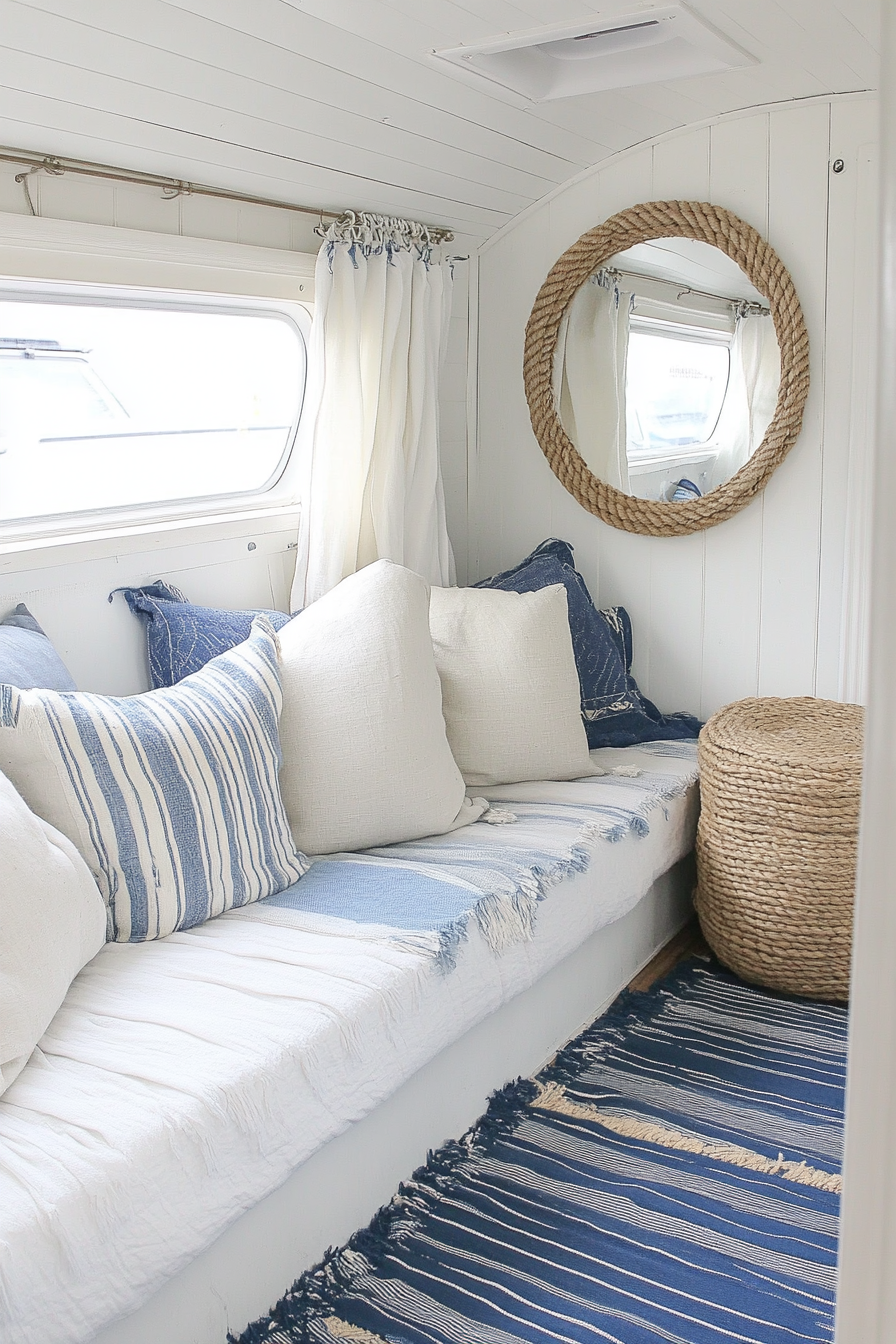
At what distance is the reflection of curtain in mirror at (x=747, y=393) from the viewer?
3.00 metres

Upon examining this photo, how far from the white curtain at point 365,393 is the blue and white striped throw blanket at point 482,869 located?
0.73 metres

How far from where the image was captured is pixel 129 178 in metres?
2.27

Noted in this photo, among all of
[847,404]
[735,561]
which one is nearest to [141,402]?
[735,561]

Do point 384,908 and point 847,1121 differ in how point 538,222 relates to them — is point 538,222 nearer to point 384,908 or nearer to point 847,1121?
point 384,908

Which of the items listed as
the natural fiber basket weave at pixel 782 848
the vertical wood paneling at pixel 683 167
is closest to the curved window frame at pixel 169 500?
the vertical wood paneling at pixel 683 167

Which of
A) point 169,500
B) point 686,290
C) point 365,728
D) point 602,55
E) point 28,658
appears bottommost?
point 365,728

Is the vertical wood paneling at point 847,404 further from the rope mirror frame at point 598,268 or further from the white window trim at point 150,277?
the white window trim at point 150,277

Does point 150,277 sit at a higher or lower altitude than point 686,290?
lower

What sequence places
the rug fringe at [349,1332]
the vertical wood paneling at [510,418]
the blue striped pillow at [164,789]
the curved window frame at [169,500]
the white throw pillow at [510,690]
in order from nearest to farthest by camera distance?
1. the rug fringe at [349,1332]
2. the blue striped pillow at [164,789]
3. the curved window frame at [169,500]
4. the white throw pillow at [510,690]
5. the vertical wood paneling at [510,418]

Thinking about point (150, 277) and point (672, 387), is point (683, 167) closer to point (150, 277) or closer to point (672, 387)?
point (672, 387)

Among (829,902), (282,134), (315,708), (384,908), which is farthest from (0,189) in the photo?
(829,902)

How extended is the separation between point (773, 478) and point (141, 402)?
1.54m

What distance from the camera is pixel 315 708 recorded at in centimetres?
236

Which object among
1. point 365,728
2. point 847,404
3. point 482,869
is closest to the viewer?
point 482,869
